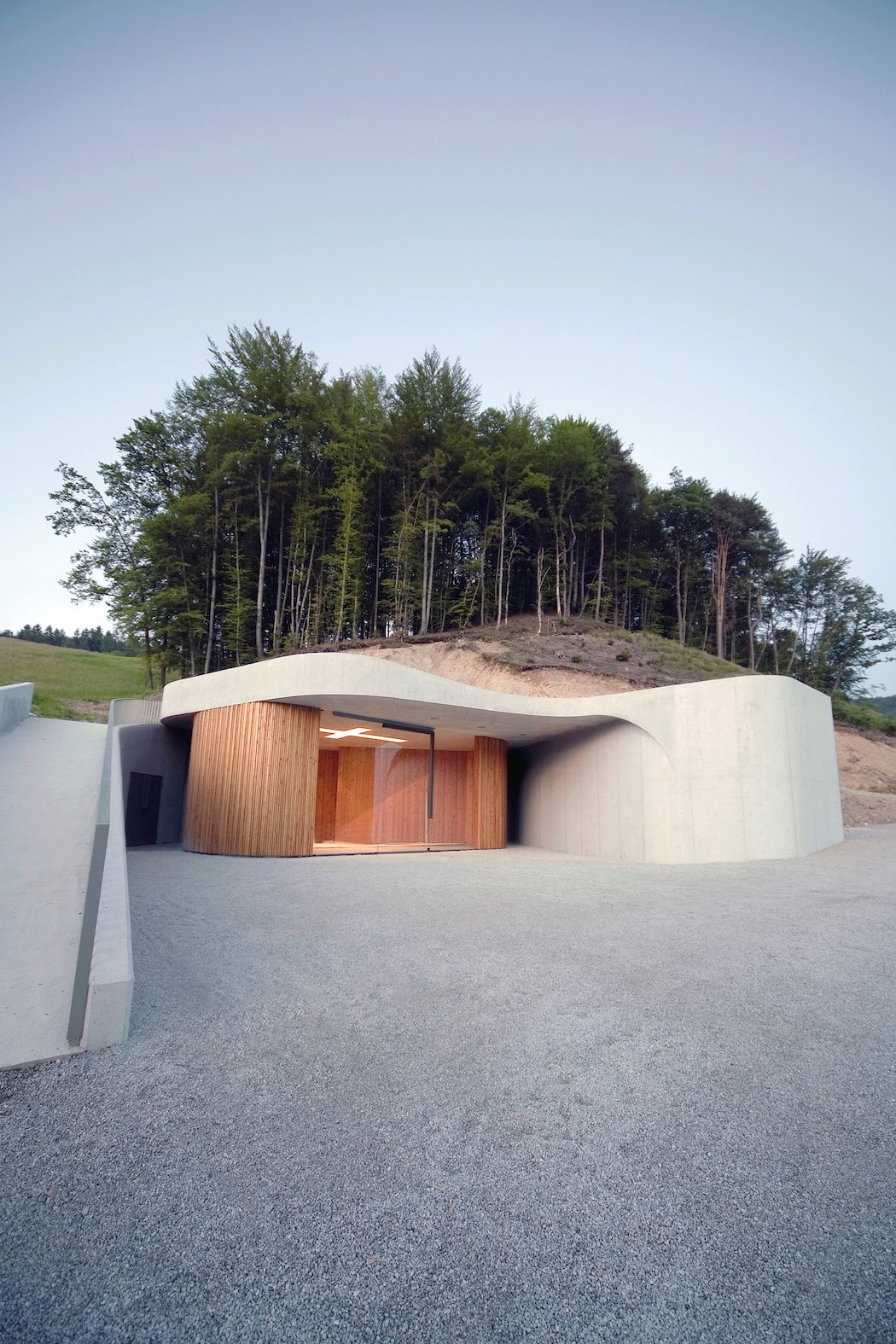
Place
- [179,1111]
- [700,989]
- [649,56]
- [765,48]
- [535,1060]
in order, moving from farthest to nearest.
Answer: [649,56] < [765,48] < [700,989] < [535,1060] < [179,1111]

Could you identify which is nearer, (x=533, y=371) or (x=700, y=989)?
(x=700, y=989)

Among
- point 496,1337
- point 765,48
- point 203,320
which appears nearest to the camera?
point 496,1337

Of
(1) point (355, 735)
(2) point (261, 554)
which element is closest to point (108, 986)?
(1) point (355, 735)

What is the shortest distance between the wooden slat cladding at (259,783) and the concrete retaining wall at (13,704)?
3621mm

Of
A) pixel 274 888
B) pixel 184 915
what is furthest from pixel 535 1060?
pixel 274 888

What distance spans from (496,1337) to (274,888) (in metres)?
5.12

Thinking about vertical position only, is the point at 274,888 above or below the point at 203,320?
below

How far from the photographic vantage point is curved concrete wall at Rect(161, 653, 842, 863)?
8336mm

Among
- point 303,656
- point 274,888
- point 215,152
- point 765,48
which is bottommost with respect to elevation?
point 274,888

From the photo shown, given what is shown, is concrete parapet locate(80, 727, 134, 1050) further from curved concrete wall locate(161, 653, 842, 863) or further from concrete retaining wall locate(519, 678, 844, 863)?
concrete retaining wall locate(519, 678, 844, 863)

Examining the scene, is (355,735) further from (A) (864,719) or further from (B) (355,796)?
(A) (864,719)

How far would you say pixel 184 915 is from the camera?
4414 mm

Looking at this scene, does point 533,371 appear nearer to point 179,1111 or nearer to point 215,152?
point 215,152

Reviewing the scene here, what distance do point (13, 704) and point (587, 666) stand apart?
14068mm
